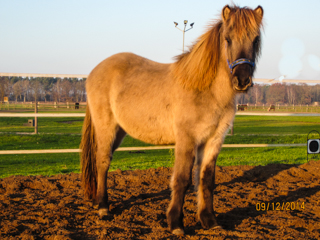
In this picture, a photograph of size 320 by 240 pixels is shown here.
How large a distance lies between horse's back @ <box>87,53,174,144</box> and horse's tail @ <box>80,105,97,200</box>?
43 centimetres

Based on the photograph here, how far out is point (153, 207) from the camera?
166 inches

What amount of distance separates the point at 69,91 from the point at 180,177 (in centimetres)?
562

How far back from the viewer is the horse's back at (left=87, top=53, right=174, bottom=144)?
12.5 feet

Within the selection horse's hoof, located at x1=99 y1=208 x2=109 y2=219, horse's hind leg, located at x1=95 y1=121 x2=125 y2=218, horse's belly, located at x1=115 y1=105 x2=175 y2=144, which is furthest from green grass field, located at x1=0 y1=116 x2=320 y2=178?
horse's hoof, located at x1=99 y1=208 x2=109 y2=219

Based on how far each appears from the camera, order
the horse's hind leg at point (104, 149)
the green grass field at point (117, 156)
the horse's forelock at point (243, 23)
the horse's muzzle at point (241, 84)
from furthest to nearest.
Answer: the green grass field at point (117, 156) → the horse's hind leg at point (104, 149) → the horse's forelock at point (243, 23) → the horse's muzzle at point (241, 84)

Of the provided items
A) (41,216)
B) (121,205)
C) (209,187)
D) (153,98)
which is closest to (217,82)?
(153,98)

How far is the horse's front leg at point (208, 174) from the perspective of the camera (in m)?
3.51

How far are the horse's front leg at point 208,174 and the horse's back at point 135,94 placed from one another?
49 centimetres

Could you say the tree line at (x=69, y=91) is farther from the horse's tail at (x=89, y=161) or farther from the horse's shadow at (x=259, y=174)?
the horse's tail at (x=89, y=161)

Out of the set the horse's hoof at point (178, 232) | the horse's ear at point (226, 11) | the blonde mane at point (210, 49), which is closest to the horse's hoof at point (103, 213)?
the horse's hoof at point (178, 232)

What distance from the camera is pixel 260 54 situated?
3.53 meters

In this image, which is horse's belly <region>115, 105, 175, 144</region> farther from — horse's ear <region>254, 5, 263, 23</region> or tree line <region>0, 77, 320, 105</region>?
tree line <region>0, 77, 320, 105</region>

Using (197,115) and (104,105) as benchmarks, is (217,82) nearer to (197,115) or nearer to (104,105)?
(197,115)

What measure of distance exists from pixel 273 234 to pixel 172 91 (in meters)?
1.93
